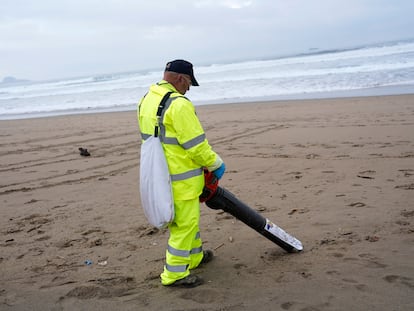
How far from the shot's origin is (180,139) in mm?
3188

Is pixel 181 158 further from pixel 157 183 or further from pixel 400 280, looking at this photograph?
pixel 400 280

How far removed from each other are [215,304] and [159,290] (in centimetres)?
56

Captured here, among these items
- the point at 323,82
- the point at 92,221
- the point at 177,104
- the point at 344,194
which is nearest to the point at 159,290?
the point at 177,104

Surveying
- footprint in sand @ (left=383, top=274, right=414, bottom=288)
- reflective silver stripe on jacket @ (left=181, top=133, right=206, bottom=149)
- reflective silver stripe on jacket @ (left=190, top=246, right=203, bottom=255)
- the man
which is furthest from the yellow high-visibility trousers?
footprint in sand @ (left=383, top=274, right=414, bottom=288)

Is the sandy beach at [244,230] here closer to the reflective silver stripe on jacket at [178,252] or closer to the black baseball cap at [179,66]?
the reflective silver stripe on jacket at [178,252]

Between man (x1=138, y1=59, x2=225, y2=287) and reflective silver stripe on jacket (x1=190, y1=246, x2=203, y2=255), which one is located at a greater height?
Result: man (x1=138, y1=59, x2=225, y2=287)

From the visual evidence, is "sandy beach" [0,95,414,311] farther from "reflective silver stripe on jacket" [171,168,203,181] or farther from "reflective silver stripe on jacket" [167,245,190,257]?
"reflective silver stripe on jacket" [171,168,203,181]

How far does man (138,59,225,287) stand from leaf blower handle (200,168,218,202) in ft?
0.22

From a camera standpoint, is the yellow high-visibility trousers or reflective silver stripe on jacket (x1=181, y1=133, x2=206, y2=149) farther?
the yellow high-visibility trousers

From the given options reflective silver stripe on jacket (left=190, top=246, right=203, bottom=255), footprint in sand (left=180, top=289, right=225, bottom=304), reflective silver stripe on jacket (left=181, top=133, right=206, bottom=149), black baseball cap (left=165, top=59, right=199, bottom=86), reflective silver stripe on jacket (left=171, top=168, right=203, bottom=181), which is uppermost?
black baseball cap (left=165, top=59, right=199, bottom=86)

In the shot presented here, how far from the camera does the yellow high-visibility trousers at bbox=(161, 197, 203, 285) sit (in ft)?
11.0

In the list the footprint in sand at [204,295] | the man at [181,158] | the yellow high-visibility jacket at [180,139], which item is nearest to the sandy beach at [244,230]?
the footprint in sand at [204,295]

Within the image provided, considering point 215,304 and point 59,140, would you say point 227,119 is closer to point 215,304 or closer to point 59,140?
point 59,140

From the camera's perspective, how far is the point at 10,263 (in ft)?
13.8
